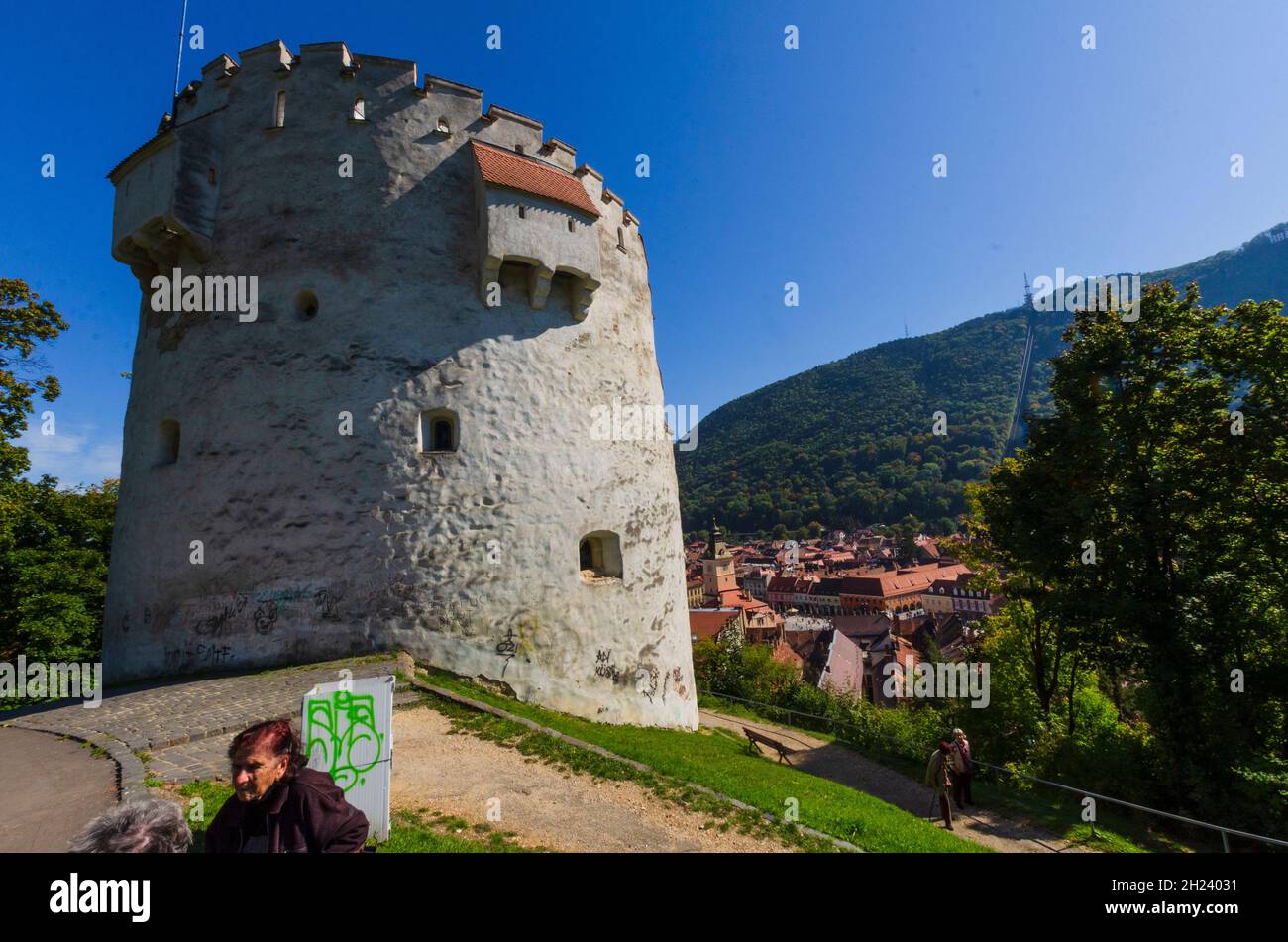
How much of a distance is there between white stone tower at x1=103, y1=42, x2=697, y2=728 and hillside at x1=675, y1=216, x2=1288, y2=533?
136 metres

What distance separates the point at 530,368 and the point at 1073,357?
13.2 m

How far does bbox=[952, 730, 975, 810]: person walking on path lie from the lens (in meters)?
11.9

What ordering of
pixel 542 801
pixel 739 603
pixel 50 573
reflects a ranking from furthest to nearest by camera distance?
pixel 739 603
pixel 50 573
pixel 542 801

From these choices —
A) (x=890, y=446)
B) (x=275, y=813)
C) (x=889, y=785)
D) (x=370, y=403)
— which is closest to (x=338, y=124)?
(x=370, y=403)

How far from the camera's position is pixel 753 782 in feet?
31.8

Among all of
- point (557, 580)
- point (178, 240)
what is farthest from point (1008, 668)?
point (178, 240)

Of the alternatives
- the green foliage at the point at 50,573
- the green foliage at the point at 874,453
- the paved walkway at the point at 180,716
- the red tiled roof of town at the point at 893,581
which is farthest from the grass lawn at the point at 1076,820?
the green foliage at the point at 874,453

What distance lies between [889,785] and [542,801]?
1102 centimetres

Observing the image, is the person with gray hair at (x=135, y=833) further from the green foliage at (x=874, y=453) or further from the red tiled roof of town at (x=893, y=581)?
the green foliage at (x=874, y=453)

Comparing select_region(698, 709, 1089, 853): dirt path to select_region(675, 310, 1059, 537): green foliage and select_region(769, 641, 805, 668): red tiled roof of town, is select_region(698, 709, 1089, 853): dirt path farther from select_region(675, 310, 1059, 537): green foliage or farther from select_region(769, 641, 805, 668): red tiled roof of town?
select_region(675, 310, 1059, 537): green foliage

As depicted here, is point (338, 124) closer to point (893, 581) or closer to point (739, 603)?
point (739, 603)

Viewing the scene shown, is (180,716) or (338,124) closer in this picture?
(180,716)

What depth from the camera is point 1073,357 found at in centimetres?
1479

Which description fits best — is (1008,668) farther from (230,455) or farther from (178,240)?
(178,240)
